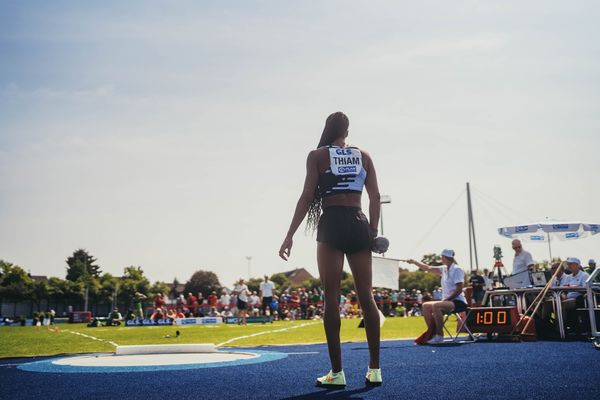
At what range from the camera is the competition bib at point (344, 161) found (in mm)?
4207

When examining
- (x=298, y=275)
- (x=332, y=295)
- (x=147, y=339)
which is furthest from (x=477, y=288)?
(x=298, y=275)

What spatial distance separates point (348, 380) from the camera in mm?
4492

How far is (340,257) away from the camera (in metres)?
4.13

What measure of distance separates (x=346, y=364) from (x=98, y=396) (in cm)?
295

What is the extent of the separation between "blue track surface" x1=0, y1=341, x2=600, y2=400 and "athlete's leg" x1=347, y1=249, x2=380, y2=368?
297 mm

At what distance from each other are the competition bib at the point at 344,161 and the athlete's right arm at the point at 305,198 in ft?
0.47

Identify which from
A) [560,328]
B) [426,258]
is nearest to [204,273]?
[426,258]

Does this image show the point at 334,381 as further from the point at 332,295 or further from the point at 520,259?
the point at 520,259

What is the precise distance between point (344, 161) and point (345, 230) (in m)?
0.58

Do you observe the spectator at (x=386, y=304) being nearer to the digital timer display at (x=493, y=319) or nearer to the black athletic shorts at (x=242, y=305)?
the black athletic shorts at (x=242, y=305)

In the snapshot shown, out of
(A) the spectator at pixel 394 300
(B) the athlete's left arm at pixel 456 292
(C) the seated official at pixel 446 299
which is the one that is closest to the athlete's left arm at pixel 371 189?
(C) the seated official at pixel 446 299

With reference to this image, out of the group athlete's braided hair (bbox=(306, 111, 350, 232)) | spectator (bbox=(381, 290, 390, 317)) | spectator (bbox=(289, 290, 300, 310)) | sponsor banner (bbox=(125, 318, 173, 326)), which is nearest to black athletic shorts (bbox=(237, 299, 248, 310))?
sponsor banner (bbox=(125, 318, 173, 326))

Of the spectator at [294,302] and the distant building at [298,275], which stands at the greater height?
the distant building at [298,275]

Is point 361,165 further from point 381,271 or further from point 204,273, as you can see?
point 204,273
